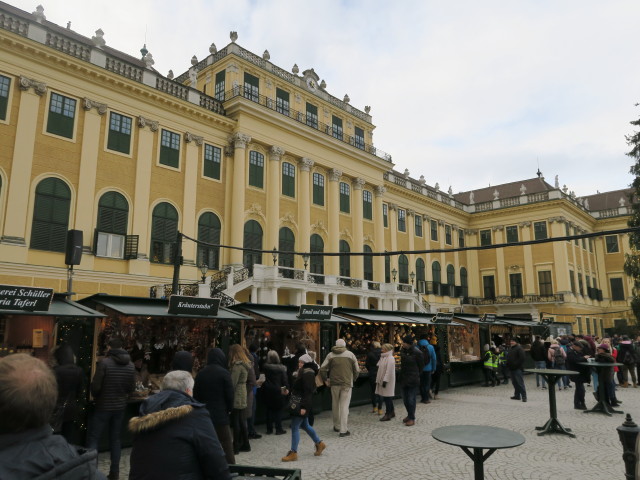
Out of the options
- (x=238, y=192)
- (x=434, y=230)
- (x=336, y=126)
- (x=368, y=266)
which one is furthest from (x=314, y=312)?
(x=434, y=230)

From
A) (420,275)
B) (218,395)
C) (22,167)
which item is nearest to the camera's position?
(218,395)

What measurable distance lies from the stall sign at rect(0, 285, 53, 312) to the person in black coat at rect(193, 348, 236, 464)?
3.52 metres

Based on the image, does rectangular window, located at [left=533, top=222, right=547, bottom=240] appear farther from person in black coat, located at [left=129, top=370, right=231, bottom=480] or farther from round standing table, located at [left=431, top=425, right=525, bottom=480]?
person in black coat, located at [left=129, top=370, right=231, bottom=480]

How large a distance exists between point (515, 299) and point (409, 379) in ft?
134

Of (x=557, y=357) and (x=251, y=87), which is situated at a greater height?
(x=251, y=87)

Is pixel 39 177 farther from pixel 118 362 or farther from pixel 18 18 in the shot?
pixel 118 362

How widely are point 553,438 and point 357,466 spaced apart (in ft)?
14.8

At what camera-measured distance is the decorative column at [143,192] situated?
77.5 ft

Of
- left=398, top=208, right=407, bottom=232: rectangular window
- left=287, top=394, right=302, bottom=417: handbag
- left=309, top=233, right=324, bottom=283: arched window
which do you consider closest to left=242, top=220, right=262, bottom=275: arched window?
left=309, top=233, right=324, bottom=283: arched window

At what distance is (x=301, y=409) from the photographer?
27.6 ft

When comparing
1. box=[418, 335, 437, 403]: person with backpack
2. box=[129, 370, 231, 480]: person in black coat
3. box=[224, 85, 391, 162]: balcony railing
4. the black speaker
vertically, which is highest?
box=[224, 85, 391, 162]: balcony railing

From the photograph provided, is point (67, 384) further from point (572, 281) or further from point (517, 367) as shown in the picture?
point (572, 281)

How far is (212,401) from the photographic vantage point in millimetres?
6988

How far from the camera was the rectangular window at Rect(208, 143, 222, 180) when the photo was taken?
1090 inches
